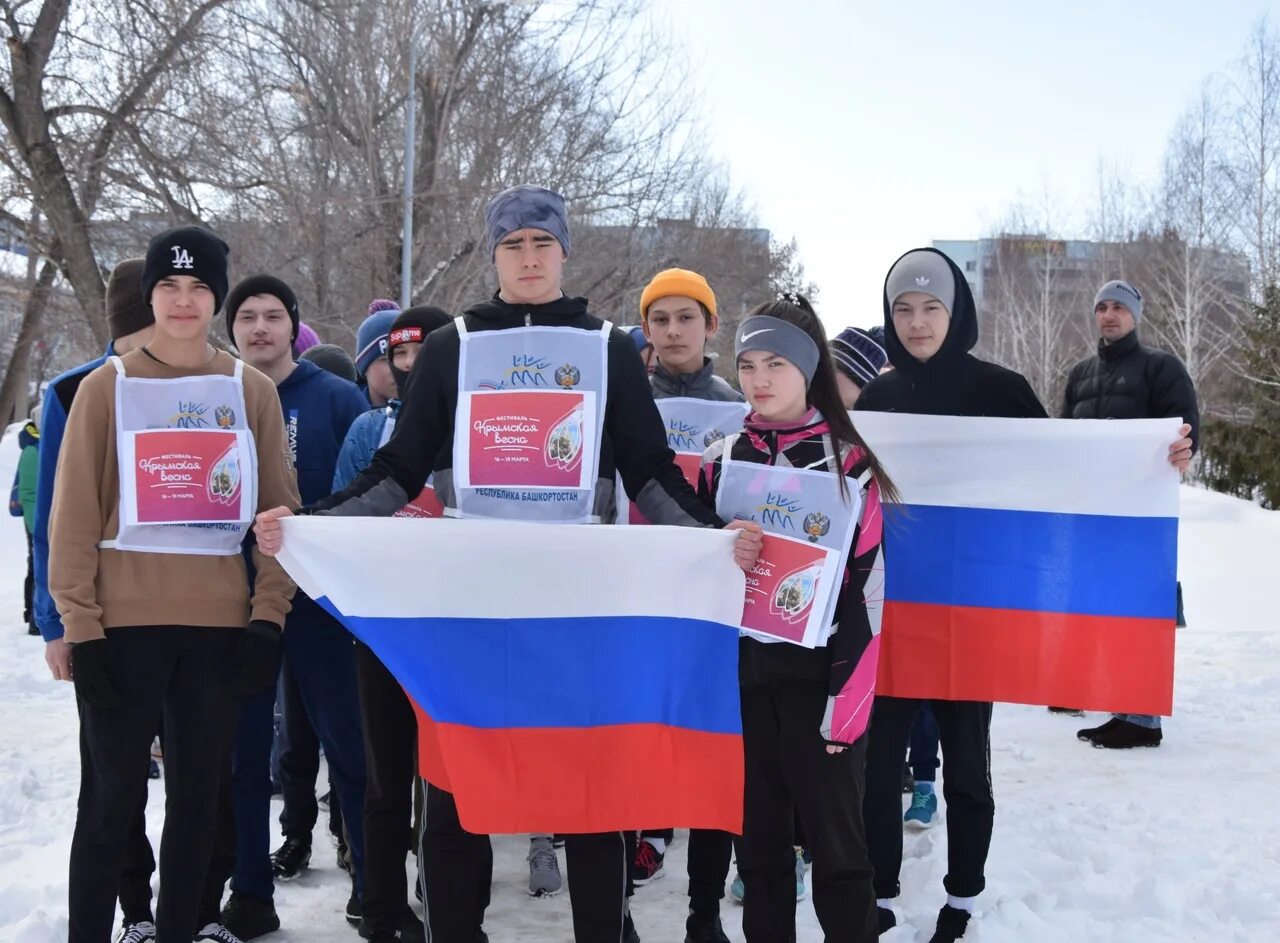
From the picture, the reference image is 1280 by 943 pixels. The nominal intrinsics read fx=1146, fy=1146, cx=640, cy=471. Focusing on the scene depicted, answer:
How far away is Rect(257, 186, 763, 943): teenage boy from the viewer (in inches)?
125

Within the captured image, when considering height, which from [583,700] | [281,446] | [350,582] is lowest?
[583,700]

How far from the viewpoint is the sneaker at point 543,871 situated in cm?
435

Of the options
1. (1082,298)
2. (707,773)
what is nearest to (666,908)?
(707,773)

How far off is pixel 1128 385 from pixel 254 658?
5235 millimetres

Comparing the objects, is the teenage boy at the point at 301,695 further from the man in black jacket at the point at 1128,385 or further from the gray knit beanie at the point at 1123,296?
the gray knit beanie at the point at 1123,296

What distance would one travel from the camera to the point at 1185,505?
65.3 feet

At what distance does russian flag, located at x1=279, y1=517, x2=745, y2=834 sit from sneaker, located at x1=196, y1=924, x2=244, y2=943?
1049 mm

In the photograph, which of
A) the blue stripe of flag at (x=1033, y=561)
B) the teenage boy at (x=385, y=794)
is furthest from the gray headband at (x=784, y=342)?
the teenage boy at (x=385, y=794)

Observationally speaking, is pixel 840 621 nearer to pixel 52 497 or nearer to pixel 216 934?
pixel 216 934

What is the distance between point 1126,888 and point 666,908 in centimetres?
170

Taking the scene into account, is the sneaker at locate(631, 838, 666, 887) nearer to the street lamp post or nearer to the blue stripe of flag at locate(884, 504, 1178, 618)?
the blue stripe of flag at locate(884, 504, 1178, 618)

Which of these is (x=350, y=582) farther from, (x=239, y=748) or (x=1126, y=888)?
(x=1126, y=888)

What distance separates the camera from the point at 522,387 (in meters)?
3.20

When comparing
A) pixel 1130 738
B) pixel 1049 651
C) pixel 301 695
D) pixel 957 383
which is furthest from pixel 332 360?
pixel 1130 738
